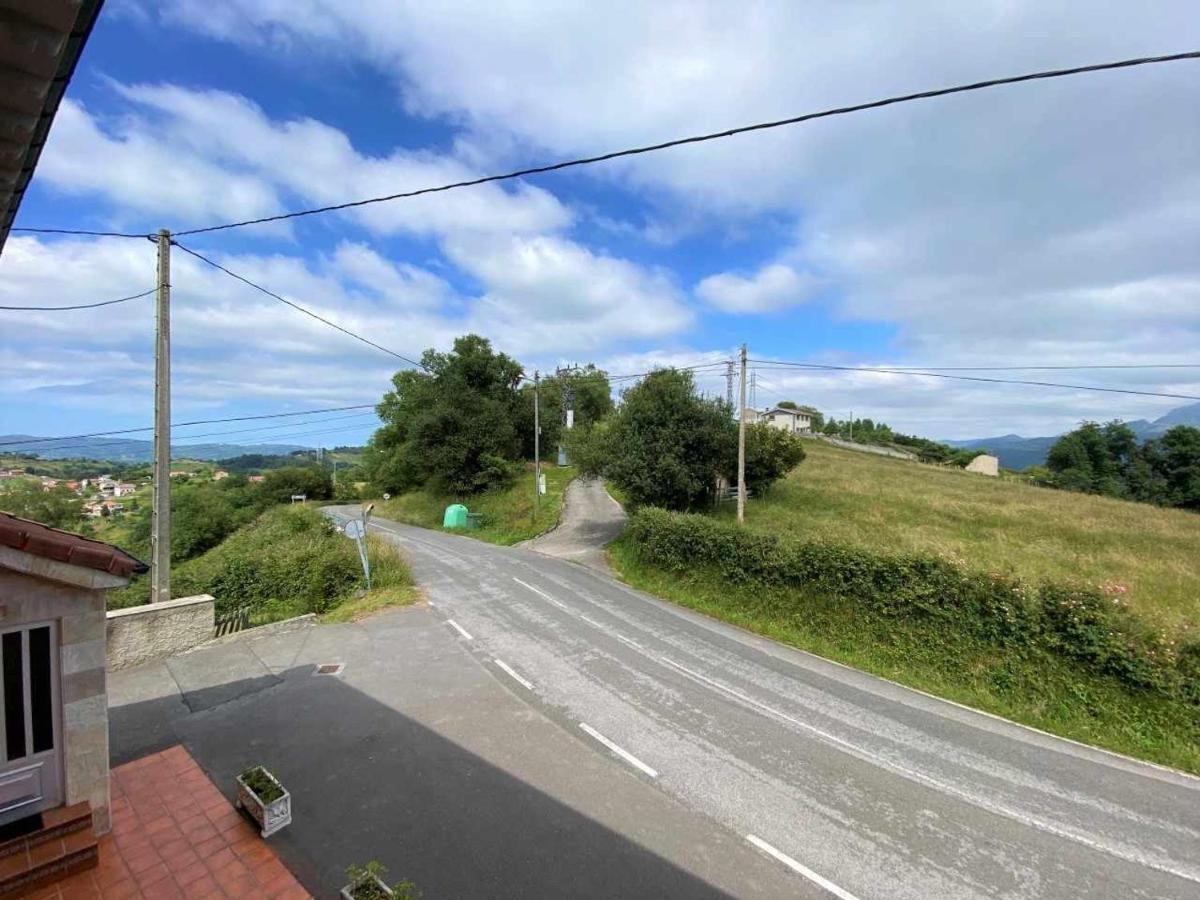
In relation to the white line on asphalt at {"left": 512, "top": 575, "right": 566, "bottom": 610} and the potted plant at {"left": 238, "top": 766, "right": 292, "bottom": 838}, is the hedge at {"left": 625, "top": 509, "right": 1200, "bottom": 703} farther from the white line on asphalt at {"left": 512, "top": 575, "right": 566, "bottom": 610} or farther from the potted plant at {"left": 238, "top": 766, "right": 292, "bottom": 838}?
the potted plant at {"left": 238, "top": 766, "right": 292, "bottom": 838}

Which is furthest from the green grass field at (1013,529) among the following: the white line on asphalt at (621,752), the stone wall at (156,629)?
the stone wall at (156,629)

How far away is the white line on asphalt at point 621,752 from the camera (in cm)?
682

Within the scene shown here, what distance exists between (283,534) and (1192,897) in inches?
939

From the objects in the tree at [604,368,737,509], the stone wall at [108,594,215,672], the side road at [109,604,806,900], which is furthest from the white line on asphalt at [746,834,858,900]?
the tree at [604,368,737,509]

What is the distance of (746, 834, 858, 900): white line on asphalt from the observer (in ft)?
16.3

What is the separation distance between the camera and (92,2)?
177 centimetres

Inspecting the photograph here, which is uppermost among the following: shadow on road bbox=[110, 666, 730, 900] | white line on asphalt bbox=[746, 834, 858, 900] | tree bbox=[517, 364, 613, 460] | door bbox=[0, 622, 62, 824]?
tree bbox=[517, 364, 613, 460]

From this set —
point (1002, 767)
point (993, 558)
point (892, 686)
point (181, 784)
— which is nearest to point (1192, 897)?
point (1002, 767)

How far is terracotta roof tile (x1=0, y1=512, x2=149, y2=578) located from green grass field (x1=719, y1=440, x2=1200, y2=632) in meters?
13.0

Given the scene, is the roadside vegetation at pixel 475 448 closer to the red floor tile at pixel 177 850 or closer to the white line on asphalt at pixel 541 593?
the white line on asphalt at pixel 541 593

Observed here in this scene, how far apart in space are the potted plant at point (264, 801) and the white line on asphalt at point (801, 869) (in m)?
4.91

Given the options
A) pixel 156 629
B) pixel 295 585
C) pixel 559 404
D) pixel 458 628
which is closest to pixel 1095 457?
pixel 559 404

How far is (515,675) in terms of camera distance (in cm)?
967

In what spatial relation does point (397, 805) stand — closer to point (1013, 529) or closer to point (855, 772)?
point (855, 772)
